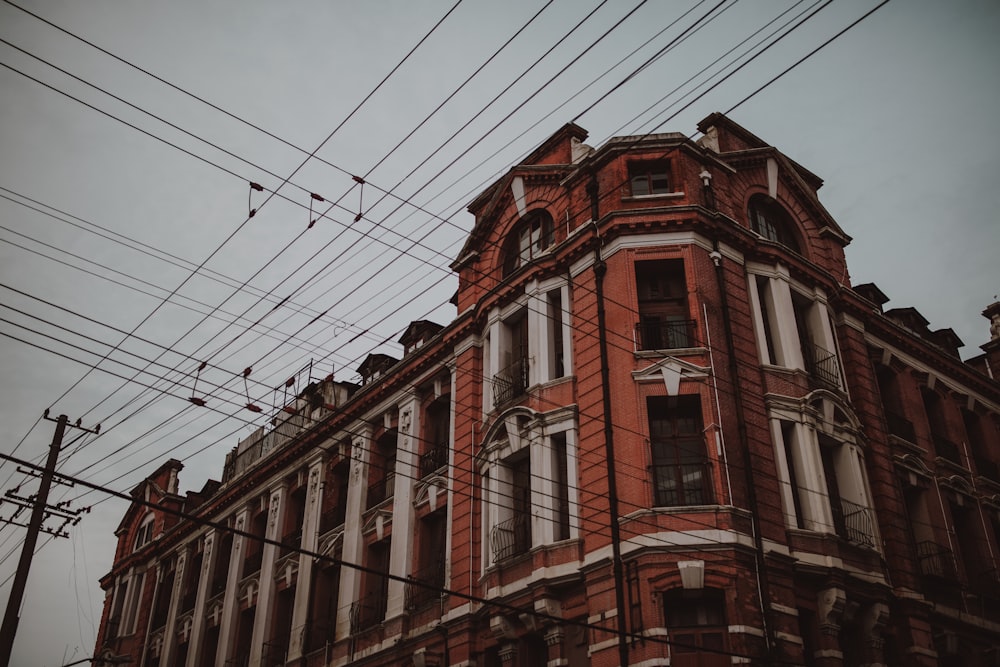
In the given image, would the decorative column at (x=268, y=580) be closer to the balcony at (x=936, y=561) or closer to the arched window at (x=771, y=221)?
the arched window at (x=771, y=221)

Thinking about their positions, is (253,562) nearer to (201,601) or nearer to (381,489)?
(201,601)

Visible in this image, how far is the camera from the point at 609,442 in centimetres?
2141

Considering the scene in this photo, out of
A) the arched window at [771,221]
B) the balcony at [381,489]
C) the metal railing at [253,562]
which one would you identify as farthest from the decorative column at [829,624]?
the metal railing at [253,562]

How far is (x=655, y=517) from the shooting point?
19.9 meters

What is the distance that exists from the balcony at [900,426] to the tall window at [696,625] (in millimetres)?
10786

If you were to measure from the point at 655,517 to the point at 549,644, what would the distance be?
3.92m

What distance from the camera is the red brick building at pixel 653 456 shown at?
20.1m

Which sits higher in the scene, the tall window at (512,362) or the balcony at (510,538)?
the tall window at (512,362)

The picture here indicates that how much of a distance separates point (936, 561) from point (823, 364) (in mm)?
6181

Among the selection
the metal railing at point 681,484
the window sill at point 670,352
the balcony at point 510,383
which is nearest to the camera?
the metal railing at point 681,484

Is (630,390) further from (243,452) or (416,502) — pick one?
(243,452)

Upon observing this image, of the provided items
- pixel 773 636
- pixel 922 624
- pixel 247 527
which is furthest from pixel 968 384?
pixel 247 527

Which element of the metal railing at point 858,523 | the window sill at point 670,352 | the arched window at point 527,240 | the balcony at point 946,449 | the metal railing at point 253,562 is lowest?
the metal railing at point 858,523

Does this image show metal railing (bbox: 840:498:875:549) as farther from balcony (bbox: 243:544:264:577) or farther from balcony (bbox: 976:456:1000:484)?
balcony (bbox: 243:544:264:577)
